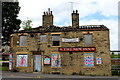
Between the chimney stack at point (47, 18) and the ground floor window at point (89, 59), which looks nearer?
the ground floor window at point (89, 59)

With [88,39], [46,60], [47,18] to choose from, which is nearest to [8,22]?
[47,18]

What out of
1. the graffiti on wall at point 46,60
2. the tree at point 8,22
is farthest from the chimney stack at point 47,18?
the tree at point 8,22

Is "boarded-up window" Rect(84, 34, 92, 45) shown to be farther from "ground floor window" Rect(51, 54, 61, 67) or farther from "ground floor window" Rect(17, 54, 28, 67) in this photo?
"ground floor window" Rect(17, 54, 28, 67)

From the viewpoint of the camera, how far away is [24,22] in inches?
1903

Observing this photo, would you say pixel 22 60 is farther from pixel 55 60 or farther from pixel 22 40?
pixel 55 60

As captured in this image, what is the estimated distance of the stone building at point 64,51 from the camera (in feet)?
68.6

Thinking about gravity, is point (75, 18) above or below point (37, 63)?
above

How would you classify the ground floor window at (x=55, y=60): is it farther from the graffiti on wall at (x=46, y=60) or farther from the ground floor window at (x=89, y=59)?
the ground floor window at (x=89, y=59)

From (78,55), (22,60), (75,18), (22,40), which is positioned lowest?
(22,60)

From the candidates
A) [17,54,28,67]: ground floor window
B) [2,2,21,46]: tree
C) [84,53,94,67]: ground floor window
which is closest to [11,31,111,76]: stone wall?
[84,53,94,67]: ground floor window

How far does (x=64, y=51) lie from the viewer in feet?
70.3

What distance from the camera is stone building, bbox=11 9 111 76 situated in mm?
20906

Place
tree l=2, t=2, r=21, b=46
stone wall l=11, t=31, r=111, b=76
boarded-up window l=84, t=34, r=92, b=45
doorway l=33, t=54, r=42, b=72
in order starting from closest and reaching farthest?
stone wall l=11, t=31, r=111, b=76 < boarded-up window l=84, t=34, r=92, b=45 < doorway l=33, t=54, r=42, b=72 < tree l=2, t=2, r=21, b=46

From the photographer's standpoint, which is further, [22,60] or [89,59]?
[22,60]
